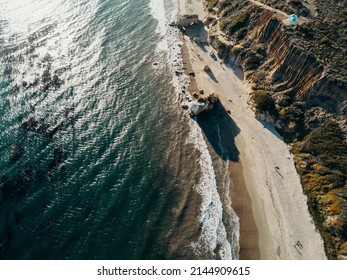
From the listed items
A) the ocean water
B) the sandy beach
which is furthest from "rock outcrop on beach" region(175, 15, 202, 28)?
the sandy beach

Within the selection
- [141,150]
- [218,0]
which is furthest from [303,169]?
[218,0]

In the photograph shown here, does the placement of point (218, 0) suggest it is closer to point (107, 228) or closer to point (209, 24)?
point (209, 24)

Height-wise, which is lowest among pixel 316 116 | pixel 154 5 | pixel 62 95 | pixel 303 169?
pixel 303 169

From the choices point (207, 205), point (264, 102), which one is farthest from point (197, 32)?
point (207, 205)

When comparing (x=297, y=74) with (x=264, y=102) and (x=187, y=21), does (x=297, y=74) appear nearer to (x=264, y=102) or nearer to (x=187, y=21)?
(x=264, y=102)

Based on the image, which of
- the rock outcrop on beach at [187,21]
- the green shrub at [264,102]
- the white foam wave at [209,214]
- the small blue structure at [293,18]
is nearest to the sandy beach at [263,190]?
the green shrub at [264,102]

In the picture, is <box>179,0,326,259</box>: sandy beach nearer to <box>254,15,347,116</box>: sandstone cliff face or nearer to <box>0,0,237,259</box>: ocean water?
<box>0,0,237,259</box>: ocean water
